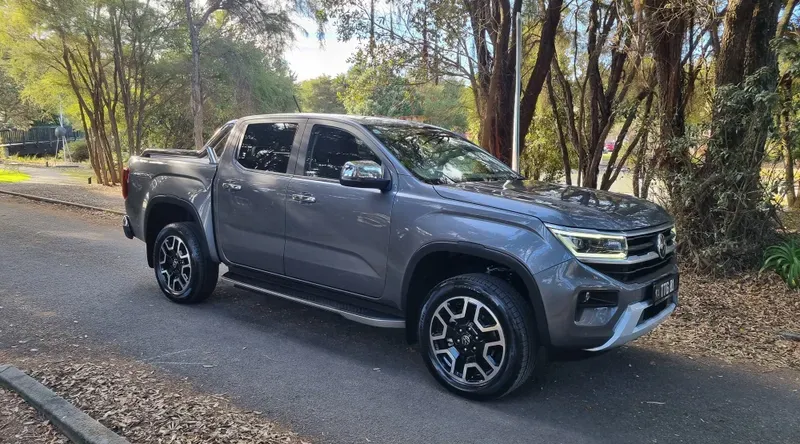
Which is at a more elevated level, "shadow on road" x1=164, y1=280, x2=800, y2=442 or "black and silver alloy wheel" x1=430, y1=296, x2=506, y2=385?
"black and silver alloy wheel" x1=430, y1=296, x2=506, y2=385

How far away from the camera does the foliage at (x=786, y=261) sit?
21.0ft

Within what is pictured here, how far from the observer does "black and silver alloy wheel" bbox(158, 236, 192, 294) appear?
5648 mm

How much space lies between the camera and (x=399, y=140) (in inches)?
182

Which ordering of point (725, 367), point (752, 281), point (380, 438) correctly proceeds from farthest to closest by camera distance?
point (752, 281), point (725, 367), point (380, 438)

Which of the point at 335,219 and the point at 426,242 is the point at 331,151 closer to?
the point at 335,219

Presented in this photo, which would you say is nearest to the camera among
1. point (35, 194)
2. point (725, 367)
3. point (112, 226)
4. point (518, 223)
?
point (518, 223)

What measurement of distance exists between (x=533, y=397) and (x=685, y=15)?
6.07 meters

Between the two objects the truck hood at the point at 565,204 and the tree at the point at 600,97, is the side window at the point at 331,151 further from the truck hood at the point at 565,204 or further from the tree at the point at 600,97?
the tree at the point at 600,97

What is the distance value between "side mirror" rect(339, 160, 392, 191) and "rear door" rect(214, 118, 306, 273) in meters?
0.91

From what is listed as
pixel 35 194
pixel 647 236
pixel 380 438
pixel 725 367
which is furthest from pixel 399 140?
pixel 35 194

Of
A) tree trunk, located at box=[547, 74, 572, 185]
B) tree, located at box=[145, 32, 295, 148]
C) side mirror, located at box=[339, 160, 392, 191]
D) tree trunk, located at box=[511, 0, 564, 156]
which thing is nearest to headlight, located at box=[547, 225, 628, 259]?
side mirror, located at box=[339, 160, 392, 191]

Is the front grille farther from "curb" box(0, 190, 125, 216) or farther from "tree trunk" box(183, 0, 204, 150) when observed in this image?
"tree trunk" box(183, 0, 204, 150)

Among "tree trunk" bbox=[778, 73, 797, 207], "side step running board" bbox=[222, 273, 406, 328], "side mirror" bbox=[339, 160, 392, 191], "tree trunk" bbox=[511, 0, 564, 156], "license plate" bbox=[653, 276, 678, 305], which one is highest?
"tree trunk" bbox=[511, 0, 564, 156]

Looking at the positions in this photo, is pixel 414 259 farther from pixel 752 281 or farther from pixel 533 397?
pixel 752 281
